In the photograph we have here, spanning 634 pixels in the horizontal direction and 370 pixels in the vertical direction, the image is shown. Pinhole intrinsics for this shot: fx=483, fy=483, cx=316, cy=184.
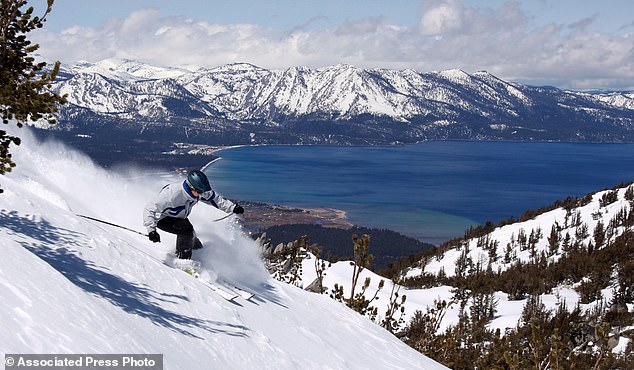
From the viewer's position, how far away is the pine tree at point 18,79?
688 cm

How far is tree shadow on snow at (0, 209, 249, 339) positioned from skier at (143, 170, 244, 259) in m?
1.50

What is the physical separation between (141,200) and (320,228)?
10384 cm

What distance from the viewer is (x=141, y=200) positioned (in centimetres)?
1094

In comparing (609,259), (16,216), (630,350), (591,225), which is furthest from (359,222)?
(16,216)

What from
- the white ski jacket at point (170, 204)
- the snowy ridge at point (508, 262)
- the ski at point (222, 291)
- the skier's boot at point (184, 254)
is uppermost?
the white ski jacket at point (170, 204)

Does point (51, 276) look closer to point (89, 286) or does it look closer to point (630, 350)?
point (89, 286)

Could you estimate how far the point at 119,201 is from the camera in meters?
10.8

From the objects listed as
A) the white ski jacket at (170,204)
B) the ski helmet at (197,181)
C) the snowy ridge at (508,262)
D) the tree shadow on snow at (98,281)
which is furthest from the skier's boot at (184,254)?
the snowy ridge at (508,262)

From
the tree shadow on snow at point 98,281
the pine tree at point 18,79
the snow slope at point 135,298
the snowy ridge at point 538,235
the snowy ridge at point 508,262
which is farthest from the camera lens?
the snowy ridge at point 538,235

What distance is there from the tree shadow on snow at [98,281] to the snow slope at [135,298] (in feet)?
0.06

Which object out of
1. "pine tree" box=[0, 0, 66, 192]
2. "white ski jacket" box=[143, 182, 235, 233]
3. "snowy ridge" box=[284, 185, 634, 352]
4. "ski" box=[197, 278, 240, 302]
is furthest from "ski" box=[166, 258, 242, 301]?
"snowy ridge" box=[284, 185, 634, 352]

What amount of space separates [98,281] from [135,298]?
474 mm

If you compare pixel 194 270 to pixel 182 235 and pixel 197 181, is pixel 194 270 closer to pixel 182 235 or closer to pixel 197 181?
pixel 182 235

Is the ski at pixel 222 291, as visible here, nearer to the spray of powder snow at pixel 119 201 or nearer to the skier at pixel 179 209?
the spray of powder snow at pixel 119 201
